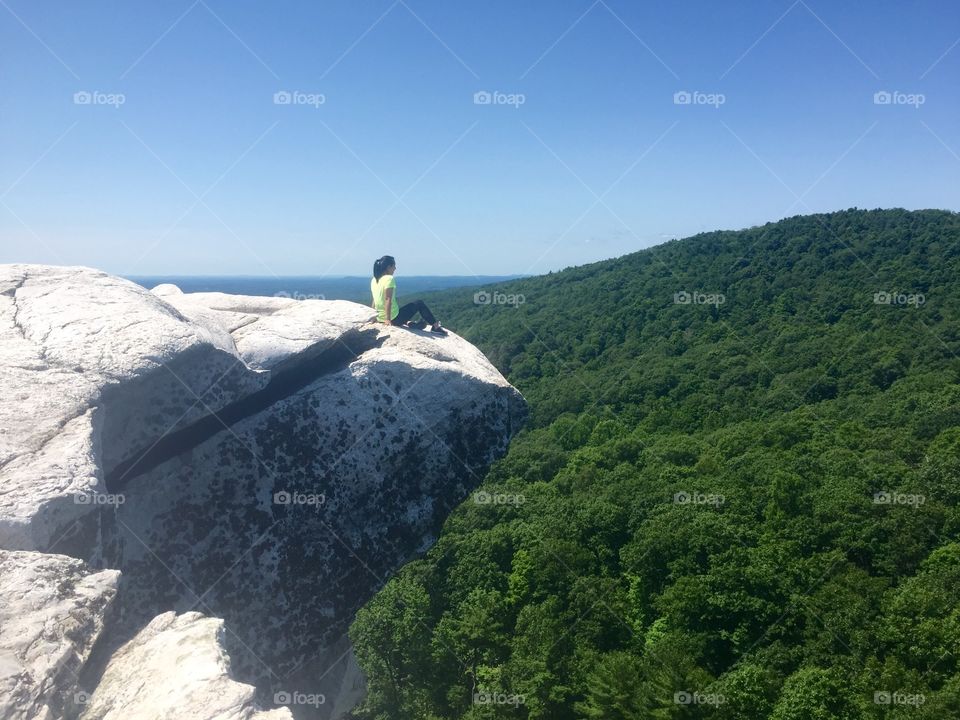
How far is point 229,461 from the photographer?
7.05 metres

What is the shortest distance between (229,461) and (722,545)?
31339 millimetres

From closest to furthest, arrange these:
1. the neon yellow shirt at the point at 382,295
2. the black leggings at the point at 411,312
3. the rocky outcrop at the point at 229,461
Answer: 1. the rocky outcrop at the point at 229,461
2. the neon yellow shirt at the point at 382,295
3. the black leggings at the point at 411,312

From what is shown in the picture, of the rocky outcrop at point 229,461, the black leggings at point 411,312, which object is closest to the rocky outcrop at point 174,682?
the rocky outcrop at point 229,461

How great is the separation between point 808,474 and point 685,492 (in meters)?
8.98

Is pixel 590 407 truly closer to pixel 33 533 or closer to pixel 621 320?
pixel 621 320

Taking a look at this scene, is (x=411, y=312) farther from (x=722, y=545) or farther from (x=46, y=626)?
(x=722, y=545)

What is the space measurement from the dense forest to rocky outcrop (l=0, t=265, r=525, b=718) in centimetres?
1721

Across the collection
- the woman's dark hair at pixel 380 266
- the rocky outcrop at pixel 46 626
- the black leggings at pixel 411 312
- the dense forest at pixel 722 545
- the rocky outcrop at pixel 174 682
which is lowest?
the dense forest at pixel 722 545

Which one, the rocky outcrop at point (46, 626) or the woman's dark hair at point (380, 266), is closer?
the rocky outcrop at point (46, 626)

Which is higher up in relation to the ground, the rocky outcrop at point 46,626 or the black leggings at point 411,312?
the black leggings at point 411,312

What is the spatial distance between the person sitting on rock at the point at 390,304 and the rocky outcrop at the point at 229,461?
0.50 metres

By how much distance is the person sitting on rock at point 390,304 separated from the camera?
912 cm

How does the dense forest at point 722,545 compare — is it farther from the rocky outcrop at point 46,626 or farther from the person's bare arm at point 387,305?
the rocky outcrop at point 46,626

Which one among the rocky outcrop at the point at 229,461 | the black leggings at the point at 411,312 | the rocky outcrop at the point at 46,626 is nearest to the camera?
the rocky outcrop at the point at 46,626
